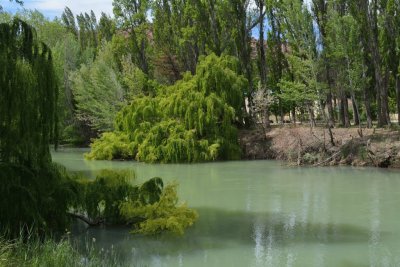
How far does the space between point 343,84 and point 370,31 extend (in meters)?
3.21

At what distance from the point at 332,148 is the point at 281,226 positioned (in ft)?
43.7

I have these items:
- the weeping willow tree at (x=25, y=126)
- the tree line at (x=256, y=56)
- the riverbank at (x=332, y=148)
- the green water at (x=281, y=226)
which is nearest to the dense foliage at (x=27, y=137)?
the weeping willow tree at (x=25, y=126)

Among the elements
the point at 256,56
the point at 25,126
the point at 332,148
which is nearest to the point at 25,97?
the point at 25,126

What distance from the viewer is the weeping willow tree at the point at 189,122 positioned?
1024 inches

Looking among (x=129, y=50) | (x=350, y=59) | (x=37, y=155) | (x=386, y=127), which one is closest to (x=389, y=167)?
(x=386, y=127)

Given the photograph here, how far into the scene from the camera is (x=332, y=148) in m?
23.1

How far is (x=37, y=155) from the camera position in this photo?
26.2 ft

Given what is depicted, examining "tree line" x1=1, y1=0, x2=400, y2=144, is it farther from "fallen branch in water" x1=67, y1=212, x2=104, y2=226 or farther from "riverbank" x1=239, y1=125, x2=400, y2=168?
"fallen branch in water" x1=67, y1=212, x2=104, y2=226

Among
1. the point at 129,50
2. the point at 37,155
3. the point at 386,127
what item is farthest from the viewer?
the point at 129,50

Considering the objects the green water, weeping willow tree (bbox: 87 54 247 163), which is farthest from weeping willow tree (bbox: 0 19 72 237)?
weeping willow tree (bbox: 87 54 247 163)

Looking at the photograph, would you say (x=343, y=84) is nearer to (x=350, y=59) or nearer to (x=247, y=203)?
(x=350, y=59)

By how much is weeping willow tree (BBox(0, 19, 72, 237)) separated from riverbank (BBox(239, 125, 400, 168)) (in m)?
16.4

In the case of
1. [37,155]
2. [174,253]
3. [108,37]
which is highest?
[108,37]

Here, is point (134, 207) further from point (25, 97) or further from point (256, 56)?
point (256, 56)
